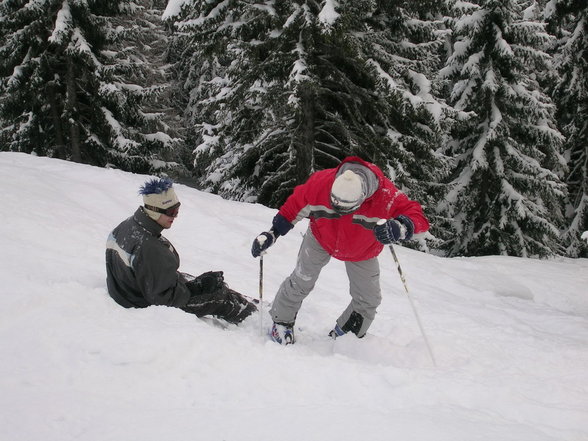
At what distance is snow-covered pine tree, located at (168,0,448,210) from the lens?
913 centimetres

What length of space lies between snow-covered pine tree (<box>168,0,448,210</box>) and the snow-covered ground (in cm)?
528

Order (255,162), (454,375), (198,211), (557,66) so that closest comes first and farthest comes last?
(454,375) → (198,211) → (255,162) → (557,66)

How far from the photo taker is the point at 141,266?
3414 millimetres

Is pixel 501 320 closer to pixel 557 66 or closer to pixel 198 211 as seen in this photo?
pixel 198 211

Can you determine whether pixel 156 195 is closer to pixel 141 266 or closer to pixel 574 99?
pixel 141 266

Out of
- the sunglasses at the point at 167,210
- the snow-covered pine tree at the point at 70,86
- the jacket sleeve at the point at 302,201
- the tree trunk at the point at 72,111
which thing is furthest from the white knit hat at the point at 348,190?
the tree trunk at the point at 72,111

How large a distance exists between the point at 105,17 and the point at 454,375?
1546 cm

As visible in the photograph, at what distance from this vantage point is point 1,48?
1398 centimetres

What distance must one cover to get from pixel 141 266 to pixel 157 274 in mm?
138

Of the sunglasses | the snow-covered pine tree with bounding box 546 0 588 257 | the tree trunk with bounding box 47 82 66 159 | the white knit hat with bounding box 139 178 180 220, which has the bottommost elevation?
the tree trunk with bounding box 47 82 66 159

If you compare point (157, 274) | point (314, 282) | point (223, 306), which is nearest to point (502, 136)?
point (314, 282)

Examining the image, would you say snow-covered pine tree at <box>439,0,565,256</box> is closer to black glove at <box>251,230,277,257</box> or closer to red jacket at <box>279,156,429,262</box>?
red jacket at <box>279,156,429,262</box>

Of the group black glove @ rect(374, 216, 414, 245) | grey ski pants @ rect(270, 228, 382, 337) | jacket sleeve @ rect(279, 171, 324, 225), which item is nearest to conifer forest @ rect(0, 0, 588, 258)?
jacket sleeve @ rect(279, 171, 324, 225)

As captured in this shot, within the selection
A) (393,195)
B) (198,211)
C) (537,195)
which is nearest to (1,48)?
(198,211)
